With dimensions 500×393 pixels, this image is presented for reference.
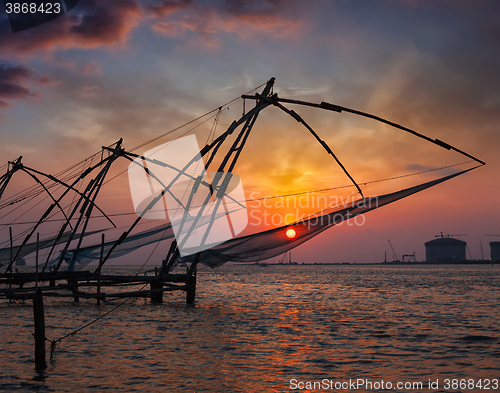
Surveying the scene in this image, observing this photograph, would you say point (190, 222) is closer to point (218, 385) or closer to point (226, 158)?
point (226, 158)

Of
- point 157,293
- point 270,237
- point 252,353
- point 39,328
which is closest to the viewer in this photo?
point 39,328

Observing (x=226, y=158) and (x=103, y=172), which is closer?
(x=226, y=158)

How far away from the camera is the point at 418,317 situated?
18.4 metres

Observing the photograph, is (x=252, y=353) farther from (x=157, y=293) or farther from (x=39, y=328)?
(x=157, y=293)

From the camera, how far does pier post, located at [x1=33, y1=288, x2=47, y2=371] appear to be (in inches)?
324

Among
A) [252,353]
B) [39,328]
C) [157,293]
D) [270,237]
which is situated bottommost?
[252,353]

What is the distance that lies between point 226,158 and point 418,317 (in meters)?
10.9

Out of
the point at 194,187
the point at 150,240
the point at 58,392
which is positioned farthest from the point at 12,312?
the point at 58,392

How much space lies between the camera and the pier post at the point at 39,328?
27.0 ft

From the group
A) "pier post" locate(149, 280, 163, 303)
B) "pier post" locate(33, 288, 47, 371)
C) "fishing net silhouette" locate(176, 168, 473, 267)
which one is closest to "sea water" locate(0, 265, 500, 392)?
"pier post" locate(33, 288, 47, 371)

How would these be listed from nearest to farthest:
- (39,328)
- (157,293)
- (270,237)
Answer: (39,328), (270,237), (157,293)

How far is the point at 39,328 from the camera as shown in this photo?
8289mm

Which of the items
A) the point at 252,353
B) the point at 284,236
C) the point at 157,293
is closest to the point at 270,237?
the point at 284,236

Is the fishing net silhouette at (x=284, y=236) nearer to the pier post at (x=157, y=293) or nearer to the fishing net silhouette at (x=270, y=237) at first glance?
the fishing net silhouette at (x=270, y=237)
